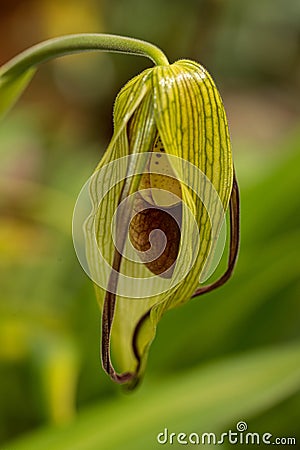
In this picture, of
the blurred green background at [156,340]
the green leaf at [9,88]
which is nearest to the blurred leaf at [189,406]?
the blurred green background at [156,340]

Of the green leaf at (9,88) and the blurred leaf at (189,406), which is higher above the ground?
the green leaf at (9,88)

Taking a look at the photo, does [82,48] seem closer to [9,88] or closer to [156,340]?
[9,88]

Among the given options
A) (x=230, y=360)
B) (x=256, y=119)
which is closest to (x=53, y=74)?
(x=256, y=119)

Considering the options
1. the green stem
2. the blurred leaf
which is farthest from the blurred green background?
the green stem

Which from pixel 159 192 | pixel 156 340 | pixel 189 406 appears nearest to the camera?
pixel 159 192

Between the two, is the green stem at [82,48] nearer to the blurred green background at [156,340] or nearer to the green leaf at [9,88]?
the green leaf at [9,88]

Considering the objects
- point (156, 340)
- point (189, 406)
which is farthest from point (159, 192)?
point (156, 340)

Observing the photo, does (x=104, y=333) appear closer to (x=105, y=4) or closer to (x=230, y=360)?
(x=230, y=360)
